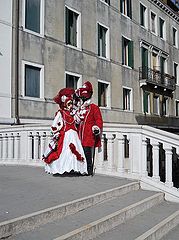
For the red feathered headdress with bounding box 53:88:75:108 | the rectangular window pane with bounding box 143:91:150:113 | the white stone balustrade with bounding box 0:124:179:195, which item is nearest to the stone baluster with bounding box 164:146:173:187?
the white stone balustrade with bounding box 0:124:179:195

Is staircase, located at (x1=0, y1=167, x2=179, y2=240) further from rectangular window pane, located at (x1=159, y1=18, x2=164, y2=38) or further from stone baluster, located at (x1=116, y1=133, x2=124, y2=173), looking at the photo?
rectangular window pane, located at (x1=159, y1=18, x2=164, y2=38)

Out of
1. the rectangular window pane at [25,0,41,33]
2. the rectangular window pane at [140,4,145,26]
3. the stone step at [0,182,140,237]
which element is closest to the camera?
the stone step at [0,182,140,237]

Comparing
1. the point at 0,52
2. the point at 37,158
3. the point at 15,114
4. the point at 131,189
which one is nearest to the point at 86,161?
the point at 131,189

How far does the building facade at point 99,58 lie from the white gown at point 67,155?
21.7 feet

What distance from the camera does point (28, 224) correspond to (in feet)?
13.3

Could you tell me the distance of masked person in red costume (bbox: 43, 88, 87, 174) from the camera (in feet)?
23.4

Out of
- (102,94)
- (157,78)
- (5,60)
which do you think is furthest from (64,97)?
(157,78)

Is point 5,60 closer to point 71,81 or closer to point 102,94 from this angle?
point 71,81

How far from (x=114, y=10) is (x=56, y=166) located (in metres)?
15.9

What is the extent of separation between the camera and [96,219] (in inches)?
182

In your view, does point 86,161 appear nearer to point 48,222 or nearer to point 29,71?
point 48,222

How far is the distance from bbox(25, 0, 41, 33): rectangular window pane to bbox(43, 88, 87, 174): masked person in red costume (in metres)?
8.42

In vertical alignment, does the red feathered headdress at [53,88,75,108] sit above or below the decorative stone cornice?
below

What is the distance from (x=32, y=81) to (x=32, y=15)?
2.98 metres
